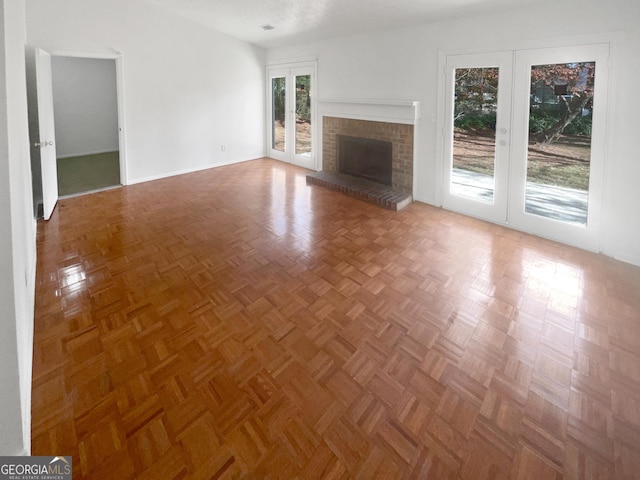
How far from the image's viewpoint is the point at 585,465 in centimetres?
148

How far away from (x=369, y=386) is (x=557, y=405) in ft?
2.93

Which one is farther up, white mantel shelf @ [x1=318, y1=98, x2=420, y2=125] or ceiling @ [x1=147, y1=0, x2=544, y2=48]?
ceiling @ [x1=147, y1=0, x2=544, y2=48]

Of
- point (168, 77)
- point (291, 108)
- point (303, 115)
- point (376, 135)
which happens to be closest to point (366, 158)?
point (376, 135)

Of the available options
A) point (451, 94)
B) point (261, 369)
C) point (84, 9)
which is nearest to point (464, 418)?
point (261, 369)

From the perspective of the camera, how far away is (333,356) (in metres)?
2.09

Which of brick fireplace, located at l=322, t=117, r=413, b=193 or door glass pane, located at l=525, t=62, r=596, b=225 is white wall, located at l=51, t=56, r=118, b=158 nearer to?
brick fireplace, located at l=322, t=117, r=413, b=193

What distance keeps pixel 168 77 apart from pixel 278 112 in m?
2.23

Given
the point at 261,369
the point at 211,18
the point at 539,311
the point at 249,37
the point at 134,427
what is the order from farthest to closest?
the point at 249,37 → the point at 211,18 → the point at 539,311 → the point at 261,369 → the point at 134,427

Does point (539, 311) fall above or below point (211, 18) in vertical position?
below

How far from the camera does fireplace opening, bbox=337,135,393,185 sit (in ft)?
17.6

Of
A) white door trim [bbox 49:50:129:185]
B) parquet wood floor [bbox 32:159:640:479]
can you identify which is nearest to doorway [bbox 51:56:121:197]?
white door trim [bbox 49:50:129:185]

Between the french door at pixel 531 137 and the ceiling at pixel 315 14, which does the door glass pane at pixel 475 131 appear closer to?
the french door at pixel 531 137

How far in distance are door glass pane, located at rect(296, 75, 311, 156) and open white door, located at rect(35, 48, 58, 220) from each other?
3.75m

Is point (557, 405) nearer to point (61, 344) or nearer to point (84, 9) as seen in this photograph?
point (61, 344)
